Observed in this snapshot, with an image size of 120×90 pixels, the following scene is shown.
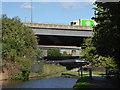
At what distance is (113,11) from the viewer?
46.7 ft

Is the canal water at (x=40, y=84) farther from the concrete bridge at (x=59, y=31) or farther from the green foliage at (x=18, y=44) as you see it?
the concrete bridge at (x=59, y=31)

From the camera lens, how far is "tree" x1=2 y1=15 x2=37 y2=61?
40375 millimetres

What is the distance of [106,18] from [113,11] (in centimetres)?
304

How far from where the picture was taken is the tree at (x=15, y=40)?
40.4 m

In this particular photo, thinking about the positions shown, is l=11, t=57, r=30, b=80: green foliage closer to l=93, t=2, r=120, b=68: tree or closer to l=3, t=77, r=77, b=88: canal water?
l=3, t=77, r=77, b=88: canal water

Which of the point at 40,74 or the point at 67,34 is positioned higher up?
the point at 67,34

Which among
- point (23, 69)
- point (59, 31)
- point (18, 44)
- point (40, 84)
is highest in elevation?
point (59, 31)

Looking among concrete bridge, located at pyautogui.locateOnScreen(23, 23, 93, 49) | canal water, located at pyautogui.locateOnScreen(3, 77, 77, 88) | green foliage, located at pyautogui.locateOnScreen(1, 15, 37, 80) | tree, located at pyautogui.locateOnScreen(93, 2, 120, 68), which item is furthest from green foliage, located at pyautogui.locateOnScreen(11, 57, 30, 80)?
tree, located at pyautogui.locateOnScreen(93, 2, 120, 68)

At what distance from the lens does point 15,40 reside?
42125 millimetres

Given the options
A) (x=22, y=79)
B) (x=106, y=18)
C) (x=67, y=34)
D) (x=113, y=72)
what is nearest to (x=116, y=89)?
(x=106, y=18)

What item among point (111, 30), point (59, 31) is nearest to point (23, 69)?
point (59, 31)

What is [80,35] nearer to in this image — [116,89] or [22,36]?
[22,36]

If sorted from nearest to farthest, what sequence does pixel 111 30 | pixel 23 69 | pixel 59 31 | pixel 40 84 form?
pixel 111 30 < pixel 40 84 < pixel 23 69 < pixel 59 31

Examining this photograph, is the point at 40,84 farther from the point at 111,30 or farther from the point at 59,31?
the point at 59,31
